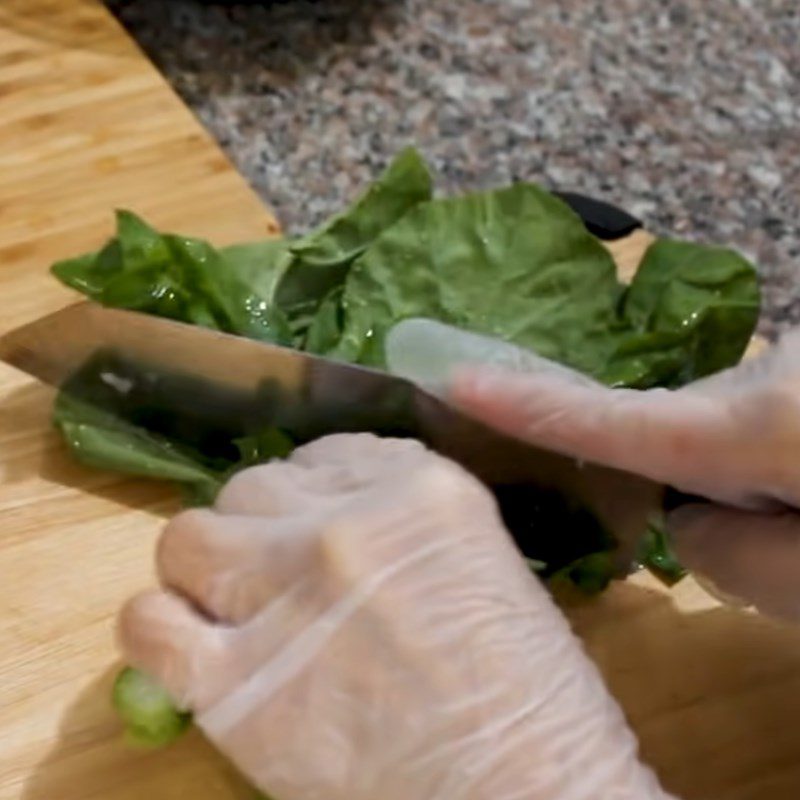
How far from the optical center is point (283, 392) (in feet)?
2.78

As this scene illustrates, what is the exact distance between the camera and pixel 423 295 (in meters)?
0.93

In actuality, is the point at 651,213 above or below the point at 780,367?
below

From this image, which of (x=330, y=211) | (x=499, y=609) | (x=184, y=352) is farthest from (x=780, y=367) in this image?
(x=330, y=211)

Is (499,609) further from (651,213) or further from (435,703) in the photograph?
(651,213)

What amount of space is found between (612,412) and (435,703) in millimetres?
178

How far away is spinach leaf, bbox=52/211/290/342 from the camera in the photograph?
2.86 ft

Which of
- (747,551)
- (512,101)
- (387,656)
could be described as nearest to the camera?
(387,656)

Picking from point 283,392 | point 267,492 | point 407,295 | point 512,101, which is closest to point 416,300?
point 407,295

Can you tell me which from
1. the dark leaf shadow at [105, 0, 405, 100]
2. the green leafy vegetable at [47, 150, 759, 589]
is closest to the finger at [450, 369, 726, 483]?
the green leafy vegetable at [47, 150, 759, 589]

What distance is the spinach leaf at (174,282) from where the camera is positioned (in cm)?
87

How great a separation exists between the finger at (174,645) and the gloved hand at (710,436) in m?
Result: 0.18

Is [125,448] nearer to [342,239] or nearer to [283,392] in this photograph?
[283,392]

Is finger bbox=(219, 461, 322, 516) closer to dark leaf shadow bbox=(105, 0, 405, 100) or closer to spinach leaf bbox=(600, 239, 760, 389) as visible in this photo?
spinach leaf bbox=(600, 239, 760, 389)

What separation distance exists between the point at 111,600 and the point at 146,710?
116 mm
